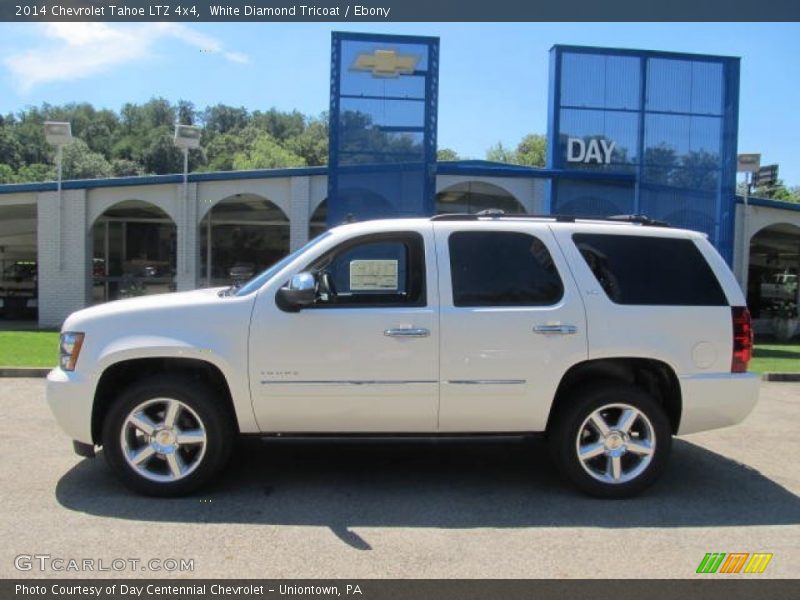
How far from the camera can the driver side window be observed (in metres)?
4.89

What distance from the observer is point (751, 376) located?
5047mm

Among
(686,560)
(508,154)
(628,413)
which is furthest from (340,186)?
(508,154)

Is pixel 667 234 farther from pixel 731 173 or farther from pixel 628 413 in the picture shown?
pixel 731 173

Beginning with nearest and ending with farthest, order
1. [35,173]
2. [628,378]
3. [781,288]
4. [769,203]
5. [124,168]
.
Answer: [628,378], [769,203], [781,288], [35,173], [124,168]

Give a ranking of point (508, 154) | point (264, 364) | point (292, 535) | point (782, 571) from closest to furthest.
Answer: point (782, 571) → point (292, 535) → point (264, 364) → point (508, 154)

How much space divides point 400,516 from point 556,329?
1.65m

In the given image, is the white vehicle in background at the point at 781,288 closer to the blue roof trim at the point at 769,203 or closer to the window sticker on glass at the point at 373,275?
the blue roof trim at the point at 769,203

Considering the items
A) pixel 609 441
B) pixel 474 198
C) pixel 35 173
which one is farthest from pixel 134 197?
pixel 35 173

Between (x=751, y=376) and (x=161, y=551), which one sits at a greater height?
(x=751, y=376)

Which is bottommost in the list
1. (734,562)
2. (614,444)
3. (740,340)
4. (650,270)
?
(734,562)

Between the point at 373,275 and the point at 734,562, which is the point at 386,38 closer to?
the point at 373,275

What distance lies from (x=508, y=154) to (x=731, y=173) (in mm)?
85845

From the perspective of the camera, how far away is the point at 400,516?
15.0ft

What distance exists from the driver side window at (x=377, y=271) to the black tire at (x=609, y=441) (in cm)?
134
